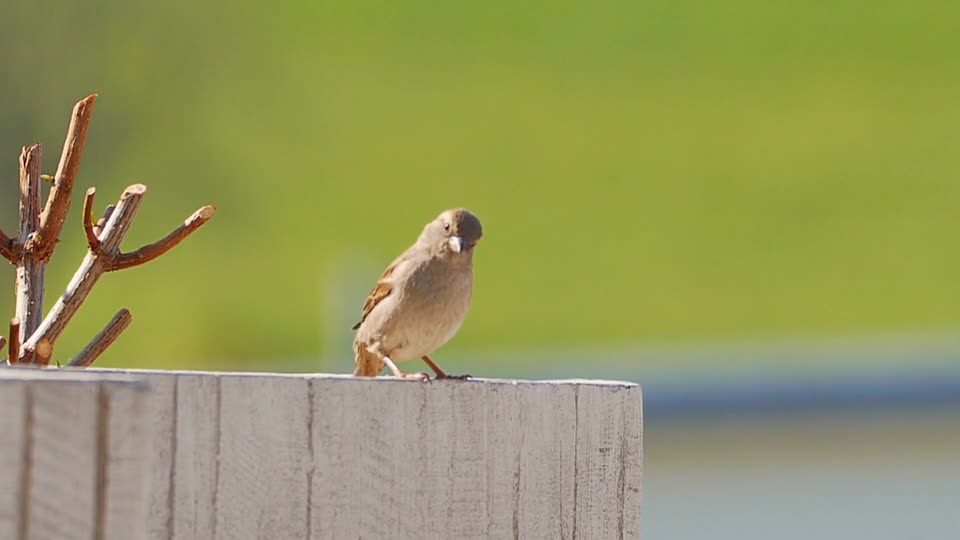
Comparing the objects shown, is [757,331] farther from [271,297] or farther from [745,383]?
[745,383]

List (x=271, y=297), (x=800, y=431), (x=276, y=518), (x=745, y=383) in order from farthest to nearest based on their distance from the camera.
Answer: (x=271, y=297) < (x=745, y=383) < (x=800, y=431) < (x=276, y=518)

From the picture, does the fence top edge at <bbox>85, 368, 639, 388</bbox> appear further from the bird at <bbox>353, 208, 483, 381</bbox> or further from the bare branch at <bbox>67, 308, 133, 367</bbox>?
the bird at <bbox>353, 208, 483, 381</bbox>

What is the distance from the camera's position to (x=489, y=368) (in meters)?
14.4

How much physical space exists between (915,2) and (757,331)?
706 cm

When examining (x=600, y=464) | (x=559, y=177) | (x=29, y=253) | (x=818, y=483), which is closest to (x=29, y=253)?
(x=29, y=253)

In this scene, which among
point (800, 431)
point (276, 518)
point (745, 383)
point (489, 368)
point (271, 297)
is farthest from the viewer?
point (271, 297)

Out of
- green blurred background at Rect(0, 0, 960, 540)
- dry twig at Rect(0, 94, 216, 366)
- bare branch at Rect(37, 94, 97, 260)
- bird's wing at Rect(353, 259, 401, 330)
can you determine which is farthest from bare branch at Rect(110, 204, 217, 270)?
green blurred background at Rect(0, 0, 960, 540)

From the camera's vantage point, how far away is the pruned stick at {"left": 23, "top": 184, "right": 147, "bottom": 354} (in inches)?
98.0

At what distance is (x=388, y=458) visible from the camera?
1976 millimetres

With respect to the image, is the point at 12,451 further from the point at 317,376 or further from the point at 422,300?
the point at 422,300

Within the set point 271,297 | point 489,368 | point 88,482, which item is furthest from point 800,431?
point 271,297

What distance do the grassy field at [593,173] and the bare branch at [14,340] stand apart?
1443 cm

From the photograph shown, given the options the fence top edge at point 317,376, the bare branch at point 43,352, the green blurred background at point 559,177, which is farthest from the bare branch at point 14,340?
the green blurred background at point 559,177

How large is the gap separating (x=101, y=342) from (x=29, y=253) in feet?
0.60
